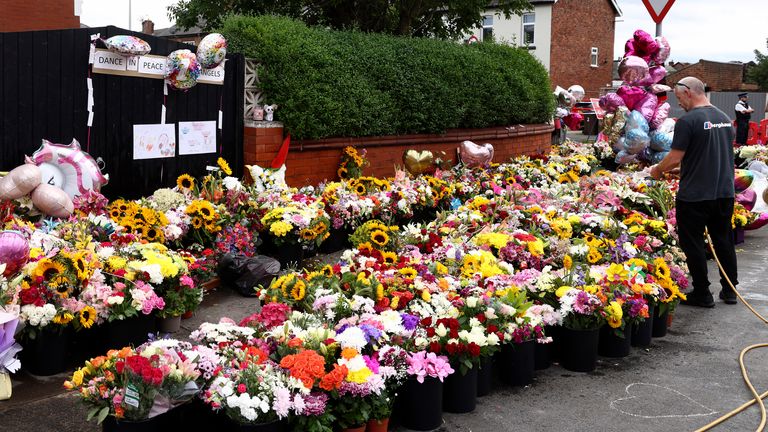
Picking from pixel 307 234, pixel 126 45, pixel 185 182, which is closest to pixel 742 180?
pixel 307 234

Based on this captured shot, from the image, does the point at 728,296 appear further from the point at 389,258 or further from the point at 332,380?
the point at 332,380

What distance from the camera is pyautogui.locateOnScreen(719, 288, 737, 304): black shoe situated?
7203mm

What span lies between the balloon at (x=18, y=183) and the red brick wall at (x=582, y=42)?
31749 mm

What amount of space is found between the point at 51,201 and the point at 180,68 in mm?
2425

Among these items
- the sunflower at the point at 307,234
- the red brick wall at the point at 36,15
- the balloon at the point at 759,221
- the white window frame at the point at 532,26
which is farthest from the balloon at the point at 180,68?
the white window frame at the point at 532,26

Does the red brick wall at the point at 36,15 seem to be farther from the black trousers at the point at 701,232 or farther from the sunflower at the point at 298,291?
the black trousers at the point at 701,232

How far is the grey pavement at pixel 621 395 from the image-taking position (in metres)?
4.39

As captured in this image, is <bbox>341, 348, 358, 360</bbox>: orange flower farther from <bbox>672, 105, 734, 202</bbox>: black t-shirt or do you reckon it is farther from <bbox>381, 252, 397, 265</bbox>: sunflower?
<bbox>672, 105, 734, 202</bbox>: black t-shirt

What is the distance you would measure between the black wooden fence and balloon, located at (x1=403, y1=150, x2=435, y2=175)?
2.90m

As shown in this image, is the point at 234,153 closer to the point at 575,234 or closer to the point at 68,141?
the point at 68,141

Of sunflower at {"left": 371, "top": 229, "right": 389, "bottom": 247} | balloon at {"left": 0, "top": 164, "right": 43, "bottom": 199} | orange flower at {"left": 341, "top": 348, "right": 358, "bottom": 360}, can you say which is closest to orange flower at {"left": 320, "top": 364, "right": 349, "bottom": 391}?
orange flower at {"left": 341, "top": 348, "right": 358, "bottom": 360}

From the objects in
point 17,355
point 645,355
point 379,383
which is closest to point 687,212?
point 645,355

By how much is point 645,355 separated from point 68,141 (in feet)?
18.0

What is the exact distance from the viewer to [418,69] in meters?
11.2
